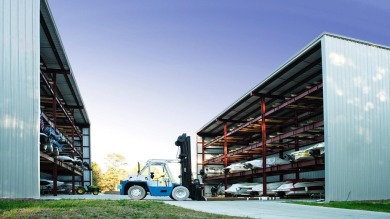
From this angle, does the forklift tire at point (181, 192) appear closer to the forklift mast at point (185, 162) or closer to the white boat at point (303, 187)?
the forklift mast at point (185, 162)

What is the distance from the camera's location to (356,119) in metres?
24.1

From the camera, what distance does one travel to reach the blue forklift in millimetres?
22312

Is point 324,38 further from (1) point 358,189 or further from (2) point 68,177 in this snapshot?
(2) point 68,177

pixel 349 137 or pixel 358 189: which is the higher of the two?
pixel 349 137

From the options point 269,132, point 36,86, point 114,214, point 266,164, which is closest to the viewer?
point 114,214

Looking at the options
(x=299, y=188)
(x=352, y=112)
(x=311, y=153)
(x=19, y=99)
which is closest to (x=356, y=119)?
(x=352, y=112)

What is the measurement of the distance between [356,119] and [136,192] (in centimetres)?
1193

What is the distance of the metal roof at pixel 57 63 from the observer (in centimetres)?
2405

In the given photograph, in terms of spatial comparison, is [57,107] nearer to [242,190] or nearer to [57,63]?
[57,63]

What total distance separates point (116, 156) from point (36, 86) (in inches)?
2469

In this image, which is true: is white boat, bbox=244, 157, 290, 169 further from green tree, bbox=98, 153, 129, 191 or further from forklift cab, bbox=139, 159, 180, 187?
green tree, bbox=98, 153, 129, 191

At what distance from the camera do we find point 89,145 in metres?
54.7

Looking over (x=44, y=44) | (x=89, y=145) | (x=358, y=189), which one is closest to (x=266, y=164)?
(x=358, y=189)

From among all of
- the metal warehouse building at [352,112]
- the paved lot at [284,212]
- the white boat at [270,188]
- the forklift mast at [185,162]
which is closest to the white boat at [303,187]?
the metal warehouse building at [352,112]
